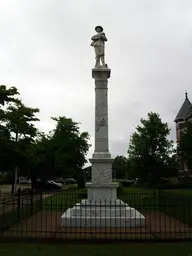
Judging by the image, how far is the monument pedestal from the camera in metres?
11.4

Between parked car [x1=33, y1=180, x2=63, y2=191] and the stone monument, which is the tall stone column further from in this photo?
parked car [x1=33, y1=180, x2=63, y2=191]

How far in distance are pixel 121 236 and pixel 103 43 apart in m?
8.41

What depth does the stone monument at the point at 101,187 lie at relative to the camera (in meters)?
11.4

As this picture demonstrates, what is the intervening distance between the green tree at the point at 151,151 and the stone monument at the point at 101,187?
28708 mm

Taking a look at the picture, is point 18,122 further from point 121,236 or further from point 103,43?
point 121,236

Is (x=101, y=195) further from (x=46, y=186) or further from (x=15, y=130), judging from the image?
(x=46, y=186)

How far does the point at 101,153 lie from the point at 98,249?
5.33m

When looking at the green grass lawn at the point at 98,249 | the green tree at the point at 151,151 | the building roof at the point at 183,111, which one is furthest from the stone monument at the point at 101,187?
the building roof at the point at 183,111

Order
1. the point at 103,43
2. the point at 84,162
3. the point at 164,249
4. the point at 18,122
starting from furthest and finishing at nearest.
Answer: the point at 84,162 < the point at 18,122 < the point at 103,43 < the point at 164,249

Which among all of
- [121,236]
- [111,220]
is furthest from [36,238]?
[111,220]

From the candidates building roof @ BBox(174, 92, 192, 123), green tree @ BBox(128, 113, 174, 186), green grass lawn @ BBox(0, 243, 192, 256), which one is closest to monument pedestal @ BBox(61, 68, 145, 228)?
green grass lawn @ BBox(0, 243, 192, 256)

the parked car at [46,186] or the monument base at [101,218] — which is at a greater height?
the monument base at [101,218]

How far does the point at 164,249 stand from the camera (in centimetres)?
823

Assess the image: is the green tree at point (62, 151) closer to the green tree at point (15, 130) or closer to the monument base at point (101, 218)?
the green tree at point (15, 130)
